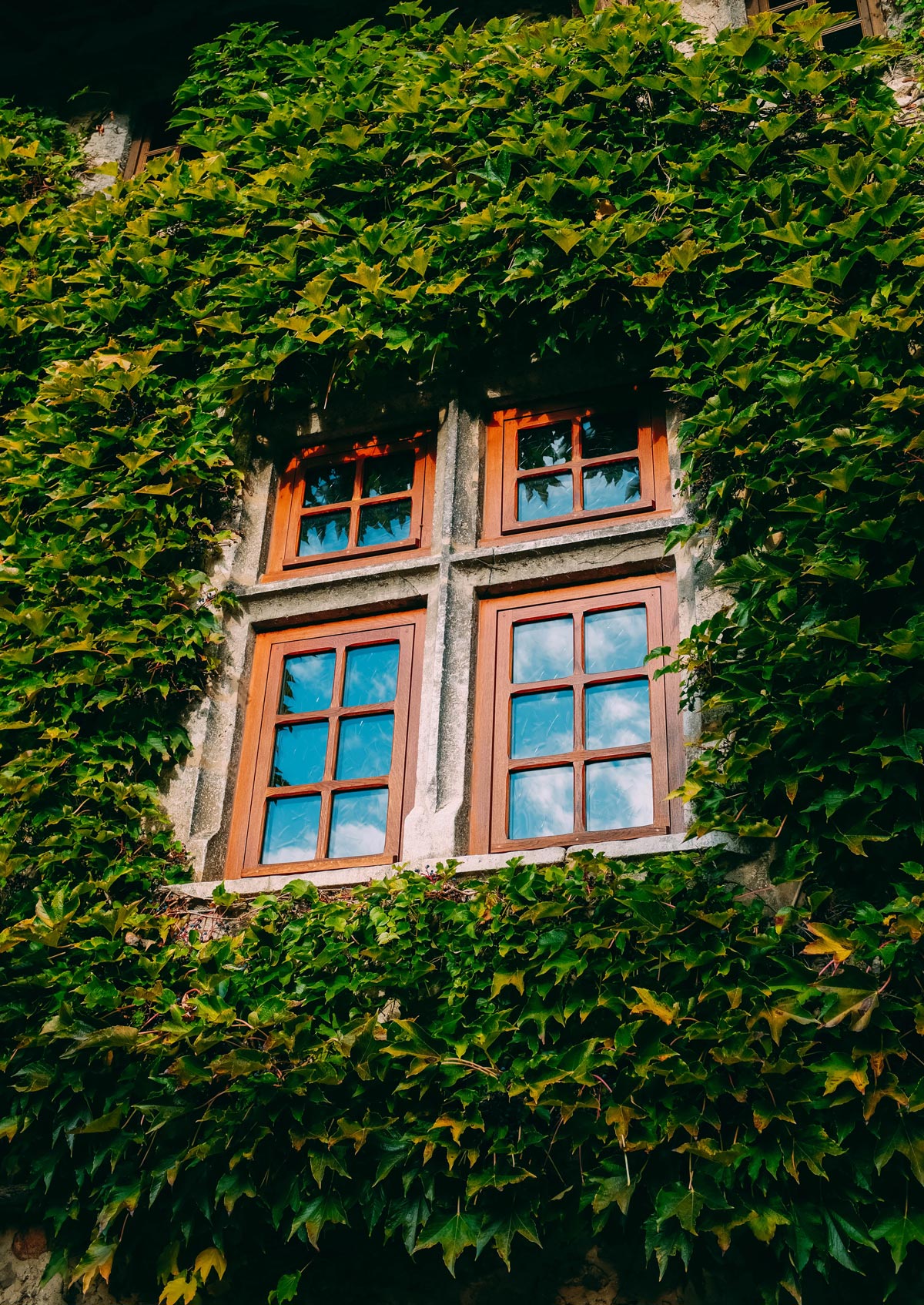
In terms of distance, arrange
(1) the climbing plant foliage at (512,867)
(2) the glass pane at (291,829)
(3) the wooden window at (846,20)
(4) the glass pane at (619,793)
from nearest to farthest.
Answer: (1) the climbing plant foliage at (512,867) < (4) the glass pane at (619,793) < (2) the glass pane at (291,829) < (3) the wooden window at (846,20)

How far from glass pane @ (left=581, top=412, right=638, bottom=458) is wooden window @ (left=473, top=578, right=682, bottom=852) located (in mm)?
547

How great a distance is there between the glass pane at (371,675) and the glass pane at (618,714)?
2.26 ft

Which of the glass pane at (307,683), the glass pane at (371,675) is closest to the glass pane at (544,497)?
the glass pane at (371,675)

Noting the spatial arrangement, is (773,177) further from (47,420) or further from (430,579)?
(47,420)

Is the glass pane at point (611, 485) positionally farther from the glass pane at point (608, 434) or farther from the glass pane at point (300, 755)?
the glass pane at point (300, 755)

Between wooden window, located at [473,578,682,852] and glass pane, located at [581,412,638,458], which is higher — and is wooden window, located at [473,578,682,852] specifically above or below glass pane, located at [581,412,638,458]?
below

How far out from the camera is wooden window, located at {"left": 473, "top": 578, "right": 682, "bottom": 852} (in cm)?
378

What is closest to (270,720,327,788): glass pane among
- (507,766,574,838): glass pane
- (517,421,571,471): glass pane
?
(507,766,574,838): glass pane

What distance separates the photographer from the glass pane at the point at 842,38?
5.04m

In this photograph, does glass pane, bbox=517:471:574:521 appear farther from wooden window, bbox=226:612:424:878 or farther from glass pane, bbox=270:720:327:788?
glass pane, bbox=270:720:327:788

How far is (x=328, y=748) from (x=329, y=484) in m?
1.14

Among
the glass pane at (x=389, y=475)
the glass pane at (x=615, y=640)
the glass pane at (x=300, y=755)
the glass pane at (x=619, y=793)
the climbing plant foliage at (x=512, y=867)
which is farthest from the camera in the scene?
the glass pane at (x=389, y=475)

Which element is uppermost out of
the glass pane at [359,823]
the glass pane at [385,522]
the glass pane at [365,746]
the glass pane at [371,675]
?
the glass pane at [385,522]

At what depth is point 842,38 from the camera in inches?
200
